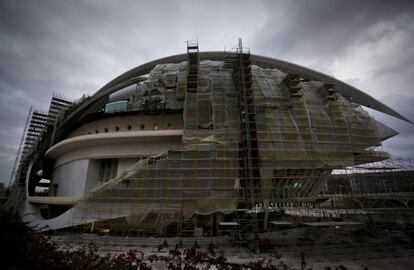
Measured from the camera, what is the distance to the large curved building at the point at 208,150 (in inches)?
557

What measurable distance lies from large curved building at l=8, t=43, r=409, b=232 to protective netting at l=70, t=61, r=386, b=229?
0.07 meters

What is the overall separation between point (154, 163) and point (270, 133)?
891 centimetres

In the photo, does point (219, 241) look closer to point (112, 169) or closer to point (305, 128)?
point (305, 128)

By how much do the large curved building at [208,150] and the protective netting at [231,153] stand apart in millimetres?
74

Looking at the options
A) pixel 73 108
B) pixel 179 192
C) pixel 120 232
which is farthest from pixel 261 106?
pixel 73 108

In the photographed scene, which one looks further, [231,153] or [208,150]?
[231,153]

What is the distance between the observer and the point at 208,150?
14.8m

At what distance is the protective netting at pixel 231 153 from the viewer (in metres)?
14.0

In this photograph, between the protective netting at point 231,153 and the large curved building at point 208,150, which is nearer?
the protective netting at point 231,153

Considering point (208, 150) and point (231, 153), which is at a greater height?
point (208, 150)

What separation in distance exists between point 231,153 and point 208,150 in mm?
1731

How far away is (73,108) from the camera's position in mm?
26266

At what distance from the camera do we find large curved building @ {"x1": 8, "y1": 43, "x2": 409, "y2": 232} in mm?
A: 14148

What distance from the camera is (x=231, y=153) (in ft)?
49.4
